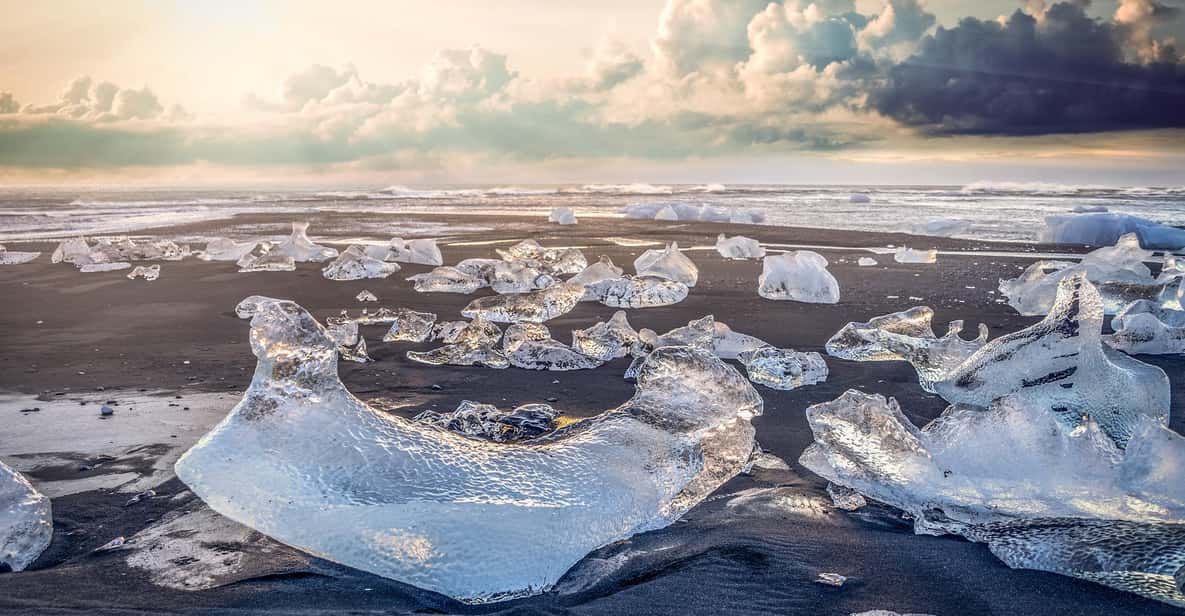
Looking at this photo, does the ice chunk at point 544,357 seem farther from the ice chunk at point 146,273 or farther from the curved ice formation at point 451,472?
the ice chunk at point 146,273

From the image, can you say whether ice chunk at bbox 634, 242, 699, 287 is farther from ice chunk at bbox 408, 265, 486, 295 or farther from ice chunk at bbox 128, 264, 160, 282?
ice chunk at bbox 128, 264, 160, 282

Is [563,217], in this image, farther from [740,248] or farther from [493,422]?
[493,422]

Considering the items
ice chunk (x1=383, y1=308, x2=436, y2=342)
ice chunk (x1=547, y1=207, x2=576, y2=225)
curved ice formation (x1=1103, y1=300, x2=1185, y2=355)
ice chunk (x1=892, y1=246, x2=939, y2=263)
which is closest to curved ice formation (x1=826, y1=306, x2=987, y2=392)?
curved ice formation (x1=1103, y1=300, x2=1185, y2=355)

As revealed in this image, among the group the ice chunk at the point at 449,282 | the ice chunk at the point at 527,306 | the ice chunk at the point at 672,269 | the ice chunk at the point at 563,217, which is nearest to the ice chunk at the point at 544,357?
the ice chunk at the point at 527,306

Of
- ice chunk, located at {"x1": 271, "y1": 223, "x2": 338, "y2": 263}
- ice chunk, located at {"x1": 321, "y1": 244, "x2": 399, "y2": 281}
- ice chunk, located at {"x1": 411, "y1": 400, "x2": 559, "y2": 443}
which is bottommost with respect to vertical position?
ice chunk, located at {"x1": 411, "y1": 400, "x2": 559, "y2": 443}

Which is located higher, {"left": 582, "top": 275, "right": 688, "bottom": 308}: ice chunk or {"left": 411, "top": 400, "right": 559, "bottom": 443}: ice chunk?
{"left": 582, "top": 275, "right": 688, "bottom": 308}: ice chunk

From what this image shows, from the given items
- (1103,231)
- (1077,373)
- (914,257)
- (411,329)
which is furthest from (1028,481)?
(1103,231)
